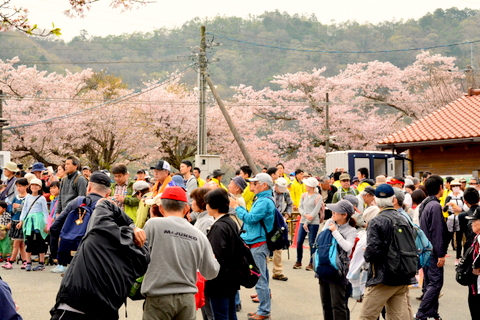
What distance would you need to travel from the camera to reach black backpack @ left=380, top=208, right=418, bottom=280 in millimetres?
5465

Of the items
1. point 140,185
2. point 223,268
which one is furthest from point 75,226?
point 223,268

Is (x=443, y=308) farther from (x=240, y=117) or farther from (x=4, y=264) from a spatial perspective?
(x=240, y=117)

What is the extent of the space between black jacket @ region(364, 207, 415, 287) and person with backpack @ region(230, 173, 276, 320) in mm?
1954

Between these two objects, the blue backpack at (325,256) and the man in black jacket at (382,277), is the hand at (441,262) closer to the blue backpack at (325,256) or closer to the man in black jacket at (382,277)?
the man in black jacket at (382,277)

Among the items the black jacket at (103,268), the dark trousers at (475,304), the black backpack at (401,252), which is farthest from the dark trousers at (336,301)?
the black jacket at (103,268)

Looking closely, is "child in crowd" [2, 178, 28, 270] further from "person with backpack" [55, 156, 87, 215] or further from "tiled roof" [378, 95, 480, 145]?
"tiled roof" [378, 95, 480, 145]

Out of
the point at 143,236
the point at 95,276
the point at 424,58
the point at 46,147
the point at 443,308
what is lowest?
the point at 443,308

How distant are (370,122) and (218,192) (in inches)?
1373

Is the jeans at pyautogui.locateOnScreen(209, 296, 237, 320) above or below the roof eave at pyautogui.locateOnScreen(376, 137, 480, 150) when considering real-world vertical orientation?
below

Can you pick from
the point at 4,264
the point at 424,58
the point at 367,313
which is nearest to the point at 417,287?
the point at 367,313

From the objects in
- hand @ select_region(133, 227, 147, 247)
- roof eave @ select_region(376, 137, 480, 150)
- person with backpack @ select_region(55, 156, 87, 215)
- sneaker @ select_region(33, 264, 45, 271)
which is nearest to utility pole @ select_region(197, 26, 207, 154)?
roof eave @ select_region(376, 137, 480, 150)

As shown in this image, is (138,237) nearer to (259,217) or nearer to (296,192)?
(259,217)

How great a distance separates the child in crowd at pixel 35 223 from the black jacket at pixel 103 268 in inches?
309

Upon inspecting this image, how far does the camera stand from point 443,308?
8227mm
